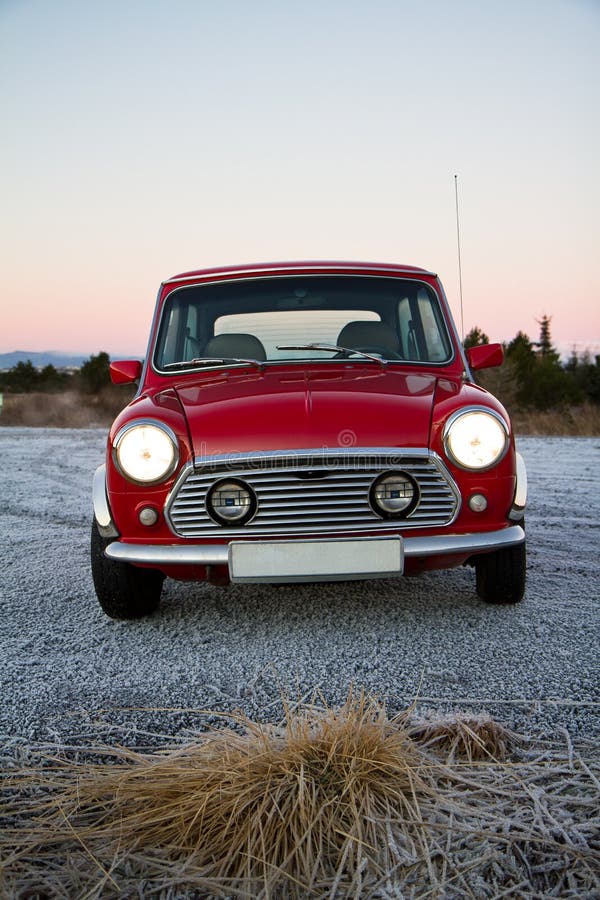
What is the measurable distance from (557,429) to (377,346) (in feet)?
37.5

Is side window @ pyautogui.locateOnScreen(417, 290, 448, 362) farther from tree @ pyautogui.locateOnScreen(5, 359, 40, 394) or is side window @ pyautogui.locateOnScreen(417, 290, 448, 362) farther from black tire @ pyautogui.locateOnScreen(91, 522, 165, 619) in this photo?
tree @ pyautogui.locateOnScreen(5, 359, 40, 394)

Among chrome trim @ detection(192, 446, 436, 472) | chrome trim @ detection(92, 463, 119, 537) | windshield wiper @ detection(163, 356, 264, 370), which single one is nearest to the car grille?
chrome trim @ detection(192, 446, 436, 472)

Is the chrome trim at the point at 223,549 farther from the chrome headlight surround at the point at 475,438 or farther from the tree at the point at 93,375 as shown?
the tree at the point at 93,375

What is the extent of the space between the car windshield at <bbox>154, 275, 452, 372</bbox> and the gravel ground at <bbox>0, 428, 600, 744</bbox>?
1.22 metres

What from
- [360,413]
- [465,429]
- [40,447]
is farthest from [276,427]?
[40,447]

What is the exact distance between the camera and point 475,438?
9.29 feet

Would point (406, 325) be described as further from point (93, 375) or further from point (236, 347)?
point (93, 375)

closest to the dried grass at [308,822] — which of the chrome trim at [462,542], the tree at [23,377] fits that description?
the chrome trim at [462,542]

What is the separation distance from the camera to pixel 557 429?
46.7 feet

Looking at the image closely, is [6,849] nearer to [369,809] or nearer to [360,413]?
[369,809]

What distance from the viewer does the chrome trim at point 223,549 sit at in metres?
2.69

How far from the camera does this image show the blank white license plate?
264 centimetres

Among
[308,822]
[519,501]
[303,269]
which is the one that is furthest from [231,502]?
[303,269]

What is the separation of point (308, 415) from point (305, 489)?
11.3 inches
